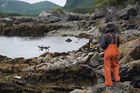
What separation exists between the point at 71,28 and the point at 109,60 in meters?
96.3

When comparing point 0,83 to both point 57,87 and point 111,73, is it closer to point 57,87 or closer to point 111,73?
point 57,87

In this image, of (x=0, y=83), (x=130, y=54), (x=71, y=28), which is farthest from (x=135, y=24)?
(x=0, y=83)

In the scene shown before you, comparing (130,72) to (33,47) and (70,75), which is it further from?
(33,47)

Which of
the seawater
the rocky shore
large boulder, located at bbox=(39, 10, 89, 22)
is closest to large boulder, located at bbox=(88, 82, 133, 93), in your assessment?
the rocky shore

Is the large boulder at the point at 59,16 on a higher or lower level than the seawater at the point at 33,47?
higher

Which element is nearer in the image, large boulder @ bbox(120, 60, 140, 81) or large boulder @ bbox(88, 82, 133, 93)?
large boulder @ bbox(88, 82, 133, 93)

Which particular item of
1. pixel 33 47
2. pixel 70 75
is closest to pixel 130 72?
pixel 70 75

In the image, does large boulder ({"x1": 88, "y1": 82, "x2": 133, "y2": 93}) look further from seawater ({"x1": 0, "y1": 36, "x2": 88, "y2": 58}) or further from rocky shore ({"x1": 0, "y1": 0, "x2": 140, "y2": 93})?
seawater ({"x1": 0, "y1": 36, "x2": 88, "y2": 58})

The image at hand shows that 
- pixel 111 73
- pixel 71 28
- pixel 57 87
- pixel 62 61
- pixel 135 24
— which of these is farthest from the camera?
pixel 71 28

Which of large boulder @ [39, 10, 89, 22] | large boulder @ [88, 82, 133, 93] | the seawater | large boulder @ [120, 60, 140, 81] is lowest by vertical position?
large boulder @ [88, 82, 133, 93]

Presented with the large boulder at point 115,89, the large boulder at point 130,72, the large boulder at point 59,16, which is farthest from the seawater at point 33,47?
the large boulder at point 59,16

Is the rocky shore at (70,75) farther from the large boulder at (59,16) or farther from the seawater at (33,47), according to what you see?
the large boulder at (59,16)

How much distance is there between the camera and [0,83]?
23.0 meters

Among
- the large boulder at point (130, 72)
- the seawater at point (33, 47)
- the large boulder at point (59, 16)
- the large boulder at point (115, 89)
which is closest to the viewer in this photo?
the large boulder at point (115, 89)
